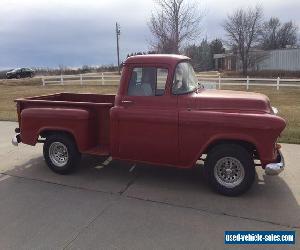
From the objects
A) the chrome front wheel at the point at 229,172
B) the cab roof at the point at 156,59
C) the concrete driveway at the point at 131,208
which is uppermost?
the cab roof at the point at 156,59

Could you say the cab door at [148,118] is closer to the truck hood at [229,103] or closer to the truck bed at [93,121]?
the truck hood at [229,103]

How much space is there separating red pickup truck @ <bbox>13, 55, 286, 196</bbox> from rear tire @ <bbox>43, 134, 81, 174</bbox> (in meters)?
0.02

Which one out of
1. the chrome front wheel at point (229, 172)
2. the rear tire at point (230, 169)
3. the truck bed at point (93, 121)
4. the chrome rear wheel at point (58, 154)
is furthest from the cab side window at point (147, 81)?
the chrome rear wheel at point (58, 154)

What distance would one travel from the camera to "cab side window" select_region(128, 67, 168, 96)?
5.93 m

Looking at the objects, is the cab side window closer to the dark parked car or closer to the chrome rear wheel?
the chrome rear wheel

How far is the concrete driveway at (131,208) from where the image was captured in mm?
4453

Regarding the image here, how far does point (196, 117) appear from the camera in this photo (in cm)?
558

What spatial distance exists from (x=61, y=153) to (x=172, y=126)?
2.27 meters

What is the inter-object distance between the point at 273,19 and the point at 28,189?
73.0 meters

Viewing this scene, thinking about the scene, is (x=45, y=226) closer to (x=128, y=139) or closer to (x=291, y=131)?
(x=128, y=139)

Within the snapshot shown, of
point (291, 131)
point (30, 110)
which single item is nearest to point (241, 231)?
point (30, 110)

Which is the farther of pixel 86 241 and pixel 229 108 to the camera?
pixel 229 108

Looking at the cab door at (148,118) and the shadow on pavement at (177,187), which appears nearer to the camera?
the shadow on pavement at (177,187)

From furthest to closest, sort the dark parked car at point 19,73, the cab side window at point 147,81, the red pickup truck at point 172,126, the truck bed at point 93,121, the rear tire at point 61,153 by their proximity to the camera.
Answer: the dark parked car at point 19,73
the rear tire at point 61,153
the truck bed at point 93,121
the cab side window at point 147,81
the red pickup truck at point 172,126
